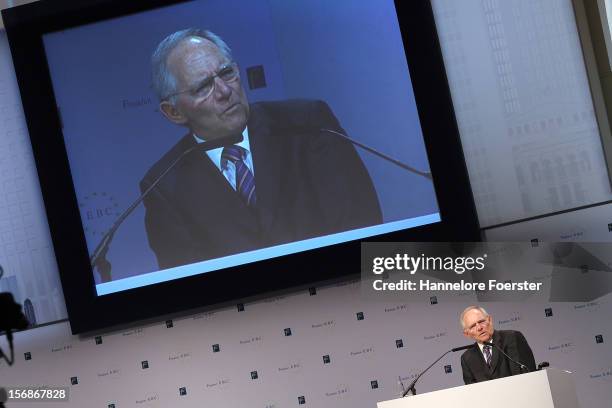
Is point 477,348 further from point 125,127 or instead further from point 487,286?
point 125,127

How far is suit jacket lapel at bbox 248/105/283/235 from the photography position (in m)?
6.25

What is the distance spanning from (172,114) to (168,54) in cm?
40

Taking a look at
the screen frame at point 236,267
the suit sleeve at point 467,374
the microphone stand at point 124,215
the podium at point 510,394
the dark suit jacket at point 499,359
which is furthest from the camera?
the microphone stand at point 124,215

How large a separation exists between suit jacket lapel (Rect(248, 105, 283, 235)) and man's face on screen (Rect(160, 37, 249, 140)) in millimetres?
88

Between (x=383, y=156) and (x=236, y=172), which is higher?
(x=236, y=172)

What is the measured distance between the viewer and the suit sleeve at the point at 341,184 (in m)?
6.24

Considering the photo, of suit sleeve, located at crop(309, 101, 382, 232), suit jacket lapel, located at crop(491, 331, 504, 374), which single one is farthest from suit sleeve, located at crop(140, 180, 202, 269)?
suit jacket lapel, located at crop(491, 331, 504, 374)

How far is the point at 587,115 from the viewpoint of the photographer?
6383 millimetres

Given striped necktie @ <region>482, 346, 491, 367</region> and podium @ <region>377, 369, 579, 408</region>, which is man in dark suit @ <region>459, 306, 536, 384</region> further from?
podium @ <region>377, 369, 579, 408</region>

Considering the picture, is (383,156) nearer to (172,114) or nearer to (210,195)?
(210,195)

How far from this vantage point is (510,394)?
13.8 ft

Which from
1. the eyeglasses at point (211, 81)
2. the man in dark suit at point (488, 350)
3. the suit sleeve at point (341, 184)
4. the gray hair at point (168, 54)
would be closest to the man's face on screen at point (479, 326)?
the man in dark suit at point (488, 350)

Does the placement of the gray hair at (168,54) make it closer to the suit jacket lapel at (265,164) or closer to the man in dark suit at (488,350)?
the suit jacket lapel at (265,164)

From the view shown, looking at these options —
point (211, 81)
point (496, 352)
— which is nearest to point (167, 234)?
point (211, 81)
